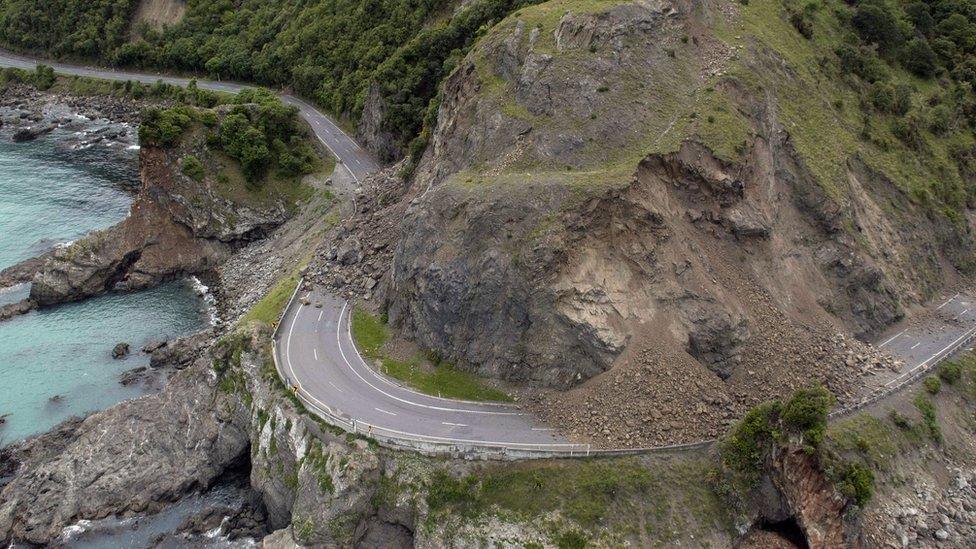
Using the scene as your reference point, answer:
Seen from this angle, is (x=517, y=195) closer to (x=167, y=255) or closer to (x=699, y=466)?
(x=699, y=466)

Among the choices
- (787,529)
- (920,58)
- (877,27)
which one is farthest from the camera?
(920,58)

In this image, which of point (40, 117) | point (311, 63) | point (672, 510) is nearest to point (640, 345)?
point (672, 510)

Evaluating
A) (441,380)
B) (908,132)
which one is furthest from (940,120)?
(441,380)

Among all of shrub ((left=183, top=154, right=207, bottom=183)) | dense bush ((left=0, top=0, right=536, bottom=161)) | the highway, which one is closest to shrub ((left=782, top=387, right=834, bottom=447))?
the highway

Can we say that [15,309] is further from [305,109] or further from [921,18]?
[921,18]

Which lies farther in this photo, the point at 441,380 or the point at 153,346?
the point at 153,346

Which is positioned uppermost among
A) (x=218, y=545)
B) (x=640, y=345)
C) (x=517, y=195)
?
(x=517, y=195)
